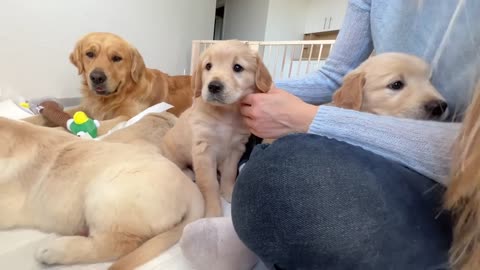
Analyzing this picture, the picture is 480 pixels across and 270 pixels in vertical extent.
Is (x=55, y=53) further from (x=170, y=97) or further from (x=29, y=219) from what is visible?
(x=29, y=219)

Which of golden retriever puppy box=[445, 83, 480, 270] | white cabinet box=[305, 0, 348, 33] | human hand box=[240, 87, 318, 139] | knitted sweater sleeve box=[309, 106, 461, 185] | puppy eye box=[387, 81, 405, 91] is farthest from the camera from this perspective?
white cabinet box=[305, 0, 348, 33]

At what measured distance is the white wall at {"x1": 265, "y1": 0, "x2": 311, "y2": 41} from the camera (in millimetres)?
3775

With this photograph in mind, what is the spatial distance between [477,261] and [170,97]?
1.92 m

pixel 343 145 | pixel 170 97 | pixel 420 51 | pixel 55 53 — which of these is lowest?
pixel 170 97

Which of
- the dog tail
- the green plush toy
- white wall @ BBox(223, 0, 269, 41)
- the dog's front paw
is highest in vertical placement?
white wall @ BBox(223, 0, 269, 41)

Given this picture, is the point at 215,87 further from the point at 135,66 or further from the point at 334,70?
the point at 135,66

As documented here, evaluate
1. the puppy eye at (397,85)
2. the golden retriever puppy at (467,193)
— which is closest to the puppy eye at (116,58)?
the puppy eye at (397,85)

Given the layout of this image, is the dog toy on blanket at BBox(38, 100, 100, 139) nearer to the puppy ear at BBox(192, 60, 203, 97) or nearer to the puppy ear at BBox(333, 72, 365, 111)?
the puppy ear at BBox(192, 60, 203, 97)

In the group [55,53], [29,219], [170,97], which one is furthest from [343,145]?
[55,53]

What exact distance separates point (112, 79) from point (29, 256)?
1257 mm

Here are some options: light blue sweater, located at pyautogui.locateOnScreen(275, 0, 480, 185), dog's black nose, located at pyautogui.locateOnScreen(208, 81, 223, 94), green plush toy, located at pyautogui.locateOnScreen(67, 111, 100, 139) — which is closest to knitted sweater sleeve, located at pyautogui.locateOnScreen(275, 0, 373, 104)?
light blue sweater, located at pyautogui.locateOnScreen(275, 0, 480, 185)

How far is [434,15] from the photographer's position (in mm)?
690

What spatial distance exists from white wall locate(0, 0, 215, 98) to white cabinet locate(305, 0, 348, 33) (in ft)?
6.07

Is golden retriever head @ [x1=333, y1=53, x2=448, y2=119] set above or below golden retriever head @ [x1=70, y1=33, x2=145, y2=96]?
above
